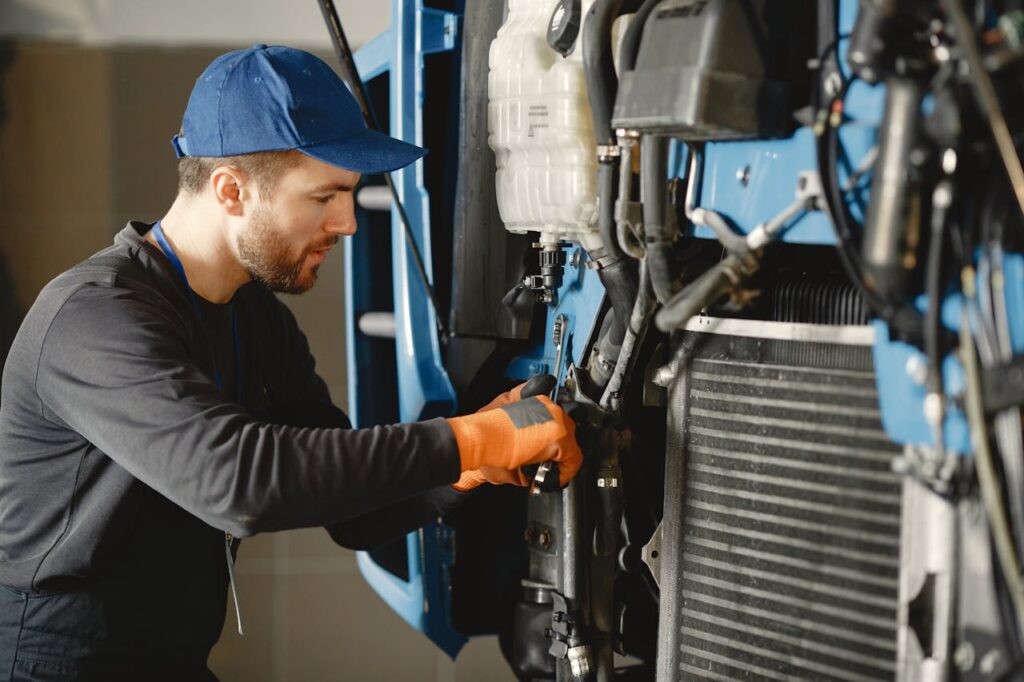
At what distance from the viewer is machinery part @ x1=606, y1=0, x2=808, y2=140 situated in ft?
4.19

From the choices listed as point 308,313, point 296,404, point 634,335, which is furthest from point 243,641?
point 634,335

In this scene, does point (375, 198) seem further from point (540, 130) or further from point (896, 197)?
point (896, 197)

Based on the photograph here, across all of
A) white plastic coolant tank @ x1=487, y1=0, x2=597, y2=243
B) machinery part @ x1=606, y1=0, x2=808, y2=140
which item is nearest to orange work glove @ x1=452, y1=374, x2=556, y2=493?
white plastic coolant tank @ x1=487, y1=0, x2=597, y2=243

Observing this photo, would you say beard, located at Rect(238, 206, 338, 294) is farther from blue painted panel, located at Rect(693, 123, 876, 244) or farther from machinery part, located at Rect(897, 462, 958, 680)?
machinery part, located at Rect(897, 462, 958, 680)

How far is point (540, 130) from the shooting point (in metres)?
1.65

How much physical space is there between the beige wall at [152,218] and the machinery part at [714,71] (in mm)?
2042

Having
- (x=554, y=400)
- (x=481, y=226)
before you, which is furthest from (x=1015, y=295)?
(x=481, y=226)

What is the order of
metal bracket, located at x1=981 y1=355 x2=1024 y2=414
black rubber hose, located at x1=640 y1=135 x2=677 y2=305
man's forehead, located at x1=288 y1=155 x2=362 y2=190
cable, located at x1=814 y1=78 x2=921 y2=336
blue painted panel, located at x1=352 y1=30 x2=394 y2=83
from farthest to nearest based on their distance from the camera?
blue painted panel, located at x1=352 y1=30 x2=394 y2=83, man's forehead, located at x1=288 y1=155 x2=362 y2=190, black rubber hose, located at x1=640 y1=135 x2=677 y2=305, cable, located at x1=814 y1=78 x2=921 y2=336, metal bracket, located at x1=981 y1=355 x2=1024 y2=414

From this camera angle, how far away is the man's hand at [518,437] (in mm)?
1583

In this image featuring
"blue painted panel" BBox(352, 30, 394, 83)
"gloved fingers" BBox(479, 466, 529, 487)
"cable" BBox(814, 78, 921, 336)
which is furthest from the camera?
"blue painted panel" BBox(352, 30, 394, 83)

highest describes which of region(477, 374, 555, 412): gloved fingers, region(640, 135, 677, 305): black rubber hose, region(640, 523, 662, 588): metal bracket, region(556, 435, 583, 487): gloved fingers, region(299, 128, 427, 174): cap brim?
region(299, 128, 427, 174): cap brim

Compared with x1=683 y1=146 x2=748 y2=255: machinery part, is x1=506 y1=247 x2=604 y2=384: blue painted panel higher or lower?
lower

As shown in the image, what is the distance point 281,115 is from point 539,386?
2.05 ft

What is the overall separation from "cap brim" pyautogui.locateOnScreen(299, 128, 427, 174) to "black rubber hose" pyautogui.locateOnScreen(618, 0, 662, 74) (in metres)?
0.54
